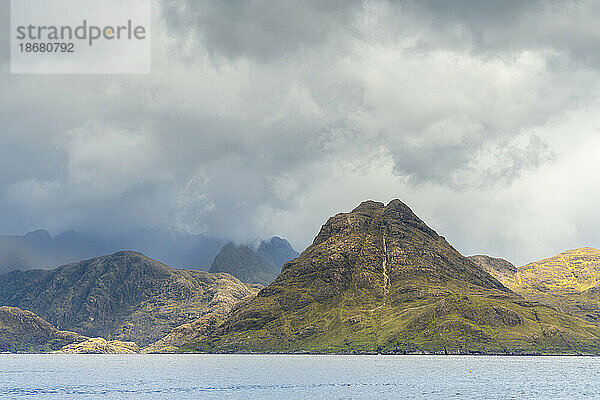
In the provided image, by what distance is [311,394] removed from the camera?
18400 centimetres

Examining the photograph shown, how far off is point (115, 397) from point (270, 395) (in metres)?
46.0

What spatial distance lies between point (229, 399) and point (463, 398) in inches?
2601

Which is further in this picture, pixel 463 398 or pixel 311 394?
pixel 311 394

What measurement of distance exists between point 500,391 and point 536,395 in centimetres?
1562

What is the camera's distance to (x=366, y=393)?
18850cm

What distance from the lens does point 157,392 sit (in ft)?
645

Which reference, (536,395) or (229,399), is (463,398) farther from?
(229,399)

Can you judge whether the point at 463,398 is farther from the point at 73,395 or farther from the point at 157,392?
the point at 73,395

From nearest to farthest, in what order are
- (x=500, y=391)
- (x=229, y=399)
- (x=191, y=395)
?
(x=229, y=399) → (x=191, y=395) → (x=500, y=391)

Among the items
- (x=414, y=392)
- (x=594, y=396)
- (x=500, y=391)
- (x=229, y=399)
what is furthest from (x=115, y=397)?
(x=594, y=396)

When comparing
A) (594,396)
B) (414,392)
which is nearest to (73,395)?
(414,392)

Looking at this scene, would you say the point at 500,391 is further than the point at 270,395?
Yes

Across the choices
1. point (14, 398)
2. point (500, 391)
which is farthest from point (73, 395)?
point (500, 391)

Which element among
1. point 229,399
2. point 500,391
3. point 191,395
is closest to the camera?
point 229,399
